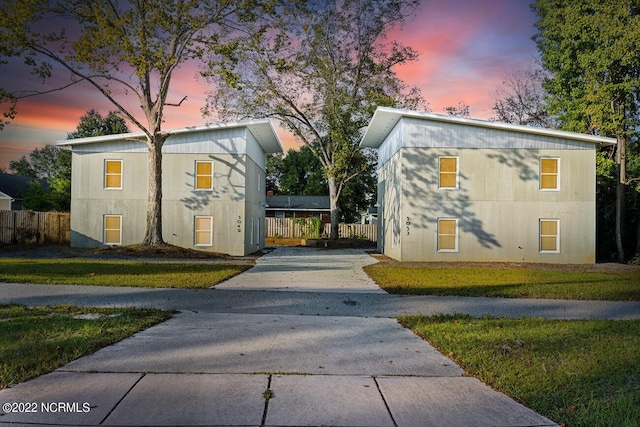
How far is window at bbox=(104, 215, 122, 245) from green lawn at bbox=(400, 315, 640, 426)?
21.5m

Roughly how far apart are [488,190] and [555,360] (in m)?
19.2

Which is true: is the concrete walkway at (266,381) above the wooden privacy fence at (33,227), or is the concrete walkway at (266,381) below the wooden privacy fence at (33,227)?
below

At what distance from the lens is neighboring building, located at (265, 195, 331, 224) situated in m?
55.8

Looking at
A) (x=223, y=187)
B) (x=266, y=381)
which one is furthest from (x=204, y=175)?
(x=266, y=381)

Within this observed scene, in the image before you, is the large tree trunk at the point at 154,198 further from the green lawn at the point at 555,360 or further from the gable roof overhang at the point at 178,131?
the green lawn at the point at 555,360

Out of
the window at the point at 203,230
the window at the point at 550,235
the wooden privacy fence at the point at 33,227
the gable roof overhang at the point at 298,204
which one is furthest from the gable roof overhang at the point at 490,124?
the gable roof overhang at the point at 298,204

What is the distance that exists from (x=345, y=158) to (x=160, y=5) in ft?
56.0

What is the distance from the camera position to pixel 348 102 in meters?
36.2

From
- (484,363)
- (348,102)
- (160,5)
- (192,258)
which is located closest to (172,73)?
(160,5)

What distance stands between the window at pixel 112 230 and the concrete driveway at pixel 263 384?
20.6m

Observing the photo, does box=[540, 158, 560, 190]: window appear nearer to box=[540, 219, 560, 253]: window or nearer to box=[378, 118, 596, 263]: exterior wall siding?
box=[378, 118, 596, 263]: exterior wall siding

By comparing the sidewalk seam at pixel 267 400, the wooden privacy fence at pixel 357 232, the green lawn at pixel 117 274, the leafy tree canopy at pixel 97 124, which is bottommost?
the green lawn at pixel 117 274

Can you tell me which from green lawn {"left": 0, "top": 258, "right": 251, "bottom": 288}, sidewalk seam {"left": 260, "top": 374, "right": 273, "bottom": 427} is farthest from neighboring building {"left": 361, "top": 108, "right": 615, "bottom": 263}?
sidewalk seam {"left": 260, "top": 374, "right": 273, "bottom": 427}

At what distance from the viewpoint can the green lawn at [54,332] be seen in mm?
5281
